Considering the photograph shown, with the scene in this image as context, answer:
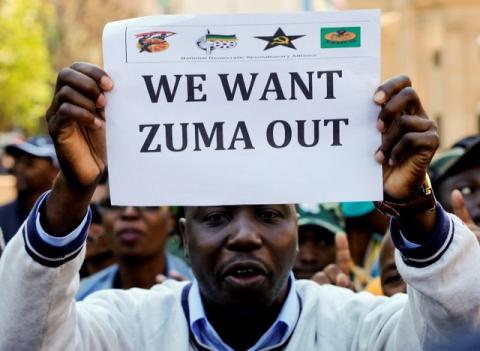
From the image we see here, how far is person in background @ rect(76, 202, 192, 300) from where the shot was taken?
19.3 ft

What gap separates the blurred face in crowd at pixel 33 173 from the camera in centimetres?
805

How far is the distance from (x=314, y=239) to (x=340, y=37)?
2.61 metres

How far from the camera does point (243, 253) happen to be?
10.8ft

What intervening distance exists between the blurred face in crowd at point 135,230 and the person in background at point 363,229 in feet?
3.59

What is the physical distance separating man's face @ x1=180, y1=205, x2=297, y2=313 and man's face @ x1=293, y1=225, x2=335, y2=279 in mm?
1990

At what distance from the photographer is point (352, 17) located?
2967 mm

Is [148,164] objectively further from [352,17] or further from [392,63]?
[392,63]

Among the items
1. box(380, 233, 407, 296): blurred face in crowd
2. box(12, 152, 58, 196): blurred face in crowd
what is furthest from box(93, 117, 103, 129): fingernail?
box(12, 152, 58, 196): blurred face in crowd

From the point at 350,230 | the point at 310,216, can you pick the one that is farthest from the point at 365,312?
the point at 350,230

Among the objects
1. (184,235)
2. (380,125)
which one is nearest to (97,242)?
(184,235)

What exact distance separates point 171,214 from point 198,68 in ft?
12.5

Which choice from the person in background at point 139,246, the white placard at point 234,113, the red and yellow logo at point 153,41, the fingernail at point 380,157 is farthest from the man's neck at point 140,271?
the fingernail at point 380,157

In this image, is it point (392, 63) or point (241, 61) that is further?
point (392, 63)

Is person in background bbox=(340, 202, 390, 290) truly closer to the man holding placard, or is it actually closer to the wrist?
the man holding placard
